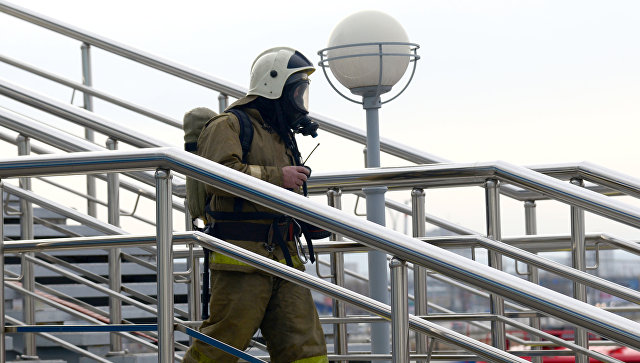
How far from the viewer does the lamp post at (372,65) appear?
360cm

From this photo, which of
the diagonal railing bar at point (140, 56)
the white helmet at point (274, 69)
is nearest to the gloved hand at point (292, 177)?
the white helmet at point (274, 69)

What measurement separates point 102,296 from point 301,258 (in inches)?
78.4

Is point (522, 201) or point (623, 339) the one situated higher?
point (522, 201)

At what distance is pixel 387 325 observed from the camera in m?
3.55

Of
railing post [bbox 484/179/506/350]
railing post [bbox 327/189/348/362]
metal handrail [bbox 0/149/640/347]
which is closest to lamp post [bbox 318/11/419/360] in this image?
railing post [bbox 327/189/348/362]

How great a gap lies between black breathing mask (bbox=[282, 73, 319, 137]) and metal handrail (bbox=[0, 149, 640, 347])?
88 centimetres

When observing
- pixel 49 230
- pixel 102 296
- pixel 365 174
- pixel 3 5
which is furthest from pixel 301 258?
pixel 3 5

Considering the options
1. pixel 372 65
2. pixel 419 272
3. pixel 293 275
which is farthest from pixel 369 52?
pixel 293 275

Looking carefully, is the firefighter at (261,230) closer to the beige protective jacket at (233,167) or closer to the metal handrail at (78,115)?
the beige protective jacket at (233,167)

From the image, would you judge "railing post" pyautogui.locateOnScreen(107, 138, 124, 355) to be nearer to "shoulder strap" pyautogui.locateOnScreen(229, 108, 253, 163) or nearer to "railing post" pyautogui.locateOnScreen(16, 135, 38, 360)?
"railing post" pyautogui.locateOnScreen(16, 135, 38, 360)

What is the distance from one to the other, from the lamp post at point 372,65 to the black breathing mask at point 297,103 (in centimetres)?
56

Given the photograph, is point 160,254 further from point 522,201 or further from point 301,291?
point 522,201

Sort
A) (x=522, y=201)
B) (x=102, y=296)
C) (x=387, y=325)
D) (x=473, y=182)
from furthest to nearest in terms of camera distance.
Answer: (x=102, y=296) < (x=522, y=201) < (x=387, y=325) < (x=473, y=182)

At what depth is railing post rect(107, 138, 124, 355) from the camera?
12.1 ft
